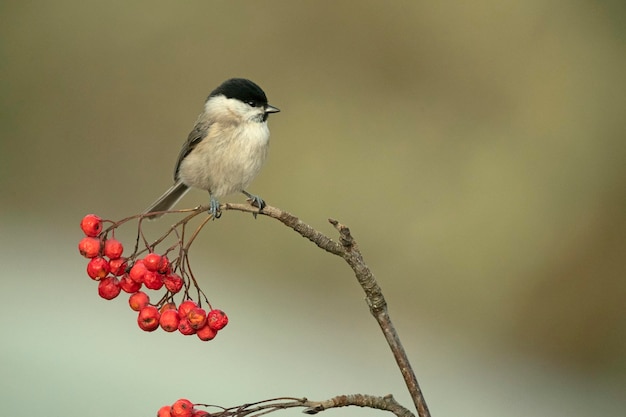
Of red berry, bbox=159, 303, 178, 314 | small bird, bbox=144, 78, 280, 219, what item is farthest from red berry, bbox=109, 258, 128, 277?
small bird, bbox=144, 78, 280, 219

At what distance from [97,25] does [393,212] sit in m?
2.41

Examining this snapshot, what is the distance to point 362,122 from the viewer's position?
505 cm

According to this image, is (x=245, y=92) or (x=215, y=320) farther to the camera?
(x=245, y=92)

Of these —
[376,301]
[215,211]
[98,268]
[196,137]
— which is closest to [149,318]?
[98,268]

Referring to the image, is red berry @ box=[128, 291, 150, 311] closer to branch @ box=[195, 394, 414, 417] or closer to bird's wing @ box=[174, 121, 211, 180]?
branch @ box=[195, 394, 414, 417]

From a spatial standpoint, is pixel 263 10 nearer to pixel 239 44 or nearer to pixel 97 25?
pixel 239 44

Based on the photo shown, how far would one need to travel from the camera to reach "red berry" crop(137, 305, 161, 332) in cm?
A: 159

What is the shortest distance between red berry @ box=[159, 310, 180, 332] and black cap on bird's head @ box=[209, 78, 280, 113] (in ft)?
4.08

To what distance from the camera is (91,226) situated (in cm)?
159

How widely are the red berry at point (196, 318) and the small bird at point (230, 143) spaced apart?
111cm

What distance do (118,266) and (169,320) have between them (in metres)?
0.15

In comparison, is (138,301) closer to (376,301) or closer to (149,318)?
(149,318)

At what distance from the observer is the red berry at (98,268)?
1550mm

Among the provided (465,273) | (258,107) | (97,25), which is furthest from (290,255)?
(258,107)
